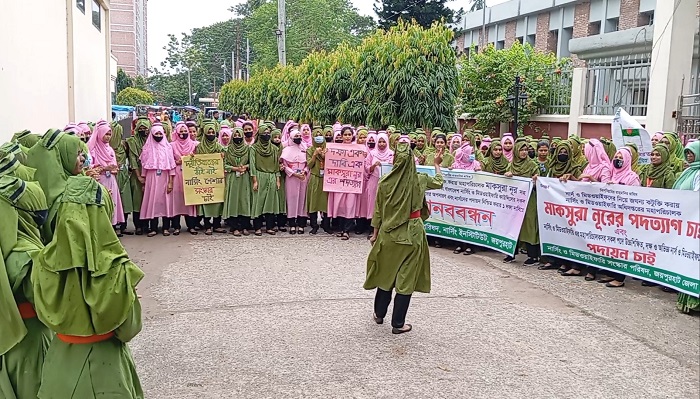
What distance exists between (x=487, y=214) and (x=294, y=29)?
37.2 m

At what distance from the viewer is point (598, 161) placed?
761cm

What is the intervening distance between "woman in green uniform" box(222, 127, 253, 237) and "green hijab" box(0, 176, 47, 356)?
676cm

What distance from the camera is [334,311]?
634cm

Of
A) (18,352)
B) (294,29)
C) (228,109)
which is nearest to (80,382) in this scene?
(18,352)

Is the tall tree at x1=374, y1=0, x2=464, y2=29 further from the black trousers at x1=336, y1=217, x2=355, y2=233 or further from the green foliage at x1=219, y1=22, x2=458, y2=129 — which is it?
the black trousers at x1=336, y1=217, x2=355, y2=233

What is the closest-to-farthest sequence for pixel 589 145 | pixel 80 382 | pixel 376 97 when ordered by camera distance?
1. pixel 80 382
2. pixel 589 145
3. pixel 376 97

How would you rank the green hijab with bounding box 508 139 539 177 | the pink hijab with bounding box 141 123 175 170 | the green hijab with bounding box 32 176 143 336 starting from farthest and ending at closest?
the pink hijab with bounding box 141 123 175 170, the green hijab with bounding box 508 139 539 177, the green hijab with bounding box 32 176 143 336

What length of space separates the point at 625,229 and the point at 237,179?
550cm

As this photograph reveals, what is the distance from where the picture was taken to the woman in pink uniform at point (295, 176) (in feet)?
32.8

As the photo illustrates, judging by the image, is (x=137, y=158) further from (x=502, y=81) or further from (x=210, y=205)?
(x=502, y=81)

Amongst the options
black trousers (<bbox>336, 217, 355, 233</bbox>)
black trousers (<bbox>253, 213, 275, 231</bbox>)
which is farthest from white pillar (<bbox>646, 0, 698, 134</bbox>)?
black trousers (<bbox>253, 213, 275, 231</bbox>)

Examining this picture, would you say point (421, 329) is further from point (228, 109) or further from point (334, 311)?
point (228, 109)

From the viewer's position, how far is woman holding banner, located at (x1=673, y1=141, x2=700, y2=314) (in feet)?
20.6

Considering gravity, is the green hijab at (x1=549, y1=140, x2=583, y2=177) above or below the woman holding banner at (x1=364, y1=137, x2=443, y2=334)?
above
